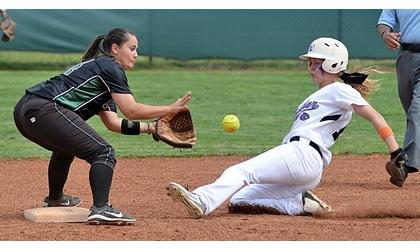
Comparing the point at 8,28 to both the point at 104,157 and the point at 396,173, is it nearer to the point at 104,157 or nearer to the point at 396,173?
the point at 396,173

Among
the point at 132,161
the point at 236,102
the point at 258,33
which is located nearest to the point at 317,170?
the point at 132,161

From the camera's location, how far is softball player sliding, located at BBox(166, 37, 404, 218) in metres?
6.59

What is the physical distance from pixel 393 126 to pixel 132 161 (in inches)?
187

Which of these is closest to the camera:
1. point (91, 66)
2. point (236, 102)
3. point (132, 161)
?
point (91, 66)

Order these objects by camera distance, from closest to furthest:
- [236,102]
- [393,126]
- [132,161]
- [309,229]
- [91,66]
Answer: [309,229]
[91,66]
[132,161]
[393,126]
[236,102]

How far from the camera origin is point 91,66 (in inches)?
263

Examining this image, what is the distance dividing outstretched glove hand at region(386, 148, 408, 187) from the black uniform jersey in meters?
1.96

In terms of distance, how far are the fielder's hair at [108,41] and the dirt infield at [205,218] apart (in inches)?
47.9

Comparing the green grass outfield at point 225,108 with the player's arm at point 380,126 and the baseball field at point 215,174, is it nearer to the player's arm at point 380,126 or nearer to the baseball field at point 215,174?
the baseball field at point 215,174

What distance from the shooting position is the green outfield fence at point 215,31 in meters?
21.9

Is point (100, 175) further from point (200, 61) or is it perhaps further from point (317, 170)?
point (200, 61)

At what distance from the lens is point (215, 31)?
22141mm

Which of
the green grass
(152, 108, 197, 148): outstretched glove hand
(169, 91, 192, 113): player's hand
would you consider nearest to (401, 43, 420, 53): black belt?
(152, 108, 197, 148): outstretched glove hand

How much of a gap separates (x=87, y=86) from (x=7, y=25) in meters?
15.3
